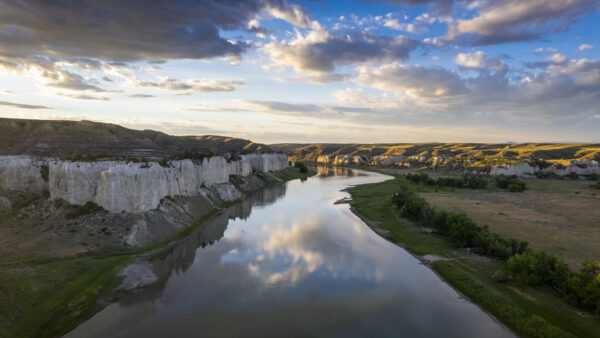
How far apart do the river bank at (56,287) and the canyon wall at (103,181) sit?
746 cm

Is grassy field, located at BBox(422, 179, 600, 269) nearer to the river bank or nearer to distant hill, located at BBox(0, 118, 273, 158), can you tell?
the river bank

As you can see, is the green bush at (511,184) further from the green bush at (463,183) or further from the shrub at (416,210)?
the shrub at (416,210)

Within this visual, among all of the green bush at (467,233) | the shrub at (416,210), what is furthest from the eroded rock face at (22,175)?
the green bush at (467,233)

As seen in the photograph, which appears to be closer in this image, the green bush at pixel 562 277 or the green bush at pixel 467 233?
the green bush at pixel 562 277

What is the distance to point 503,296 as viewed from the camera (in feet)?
80.6

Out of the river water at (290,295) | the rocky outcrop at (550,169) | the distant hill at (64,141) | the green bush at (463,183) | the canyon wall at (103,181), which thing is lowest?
the river water at (290,295)

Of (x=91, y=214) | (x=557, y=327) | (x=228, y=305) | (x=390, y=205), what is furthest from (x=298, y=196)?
(x=557, y=327)

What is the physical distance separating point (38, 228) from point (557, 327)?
160 feet

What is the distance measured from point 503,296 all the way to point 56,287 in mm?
34962

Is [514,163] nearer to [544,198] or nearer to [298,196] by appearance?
[544,198]

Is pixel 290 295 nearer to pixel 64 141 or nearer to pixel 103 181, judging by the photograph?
pixel 103 181

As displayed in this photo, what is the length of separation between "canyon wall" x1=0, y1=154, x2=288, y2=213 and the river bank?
746 cm

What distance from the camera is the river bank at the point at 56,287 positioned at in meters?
19.9

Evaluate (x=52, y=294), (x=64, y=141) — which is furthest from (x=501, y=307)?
(x=64, y=141)
